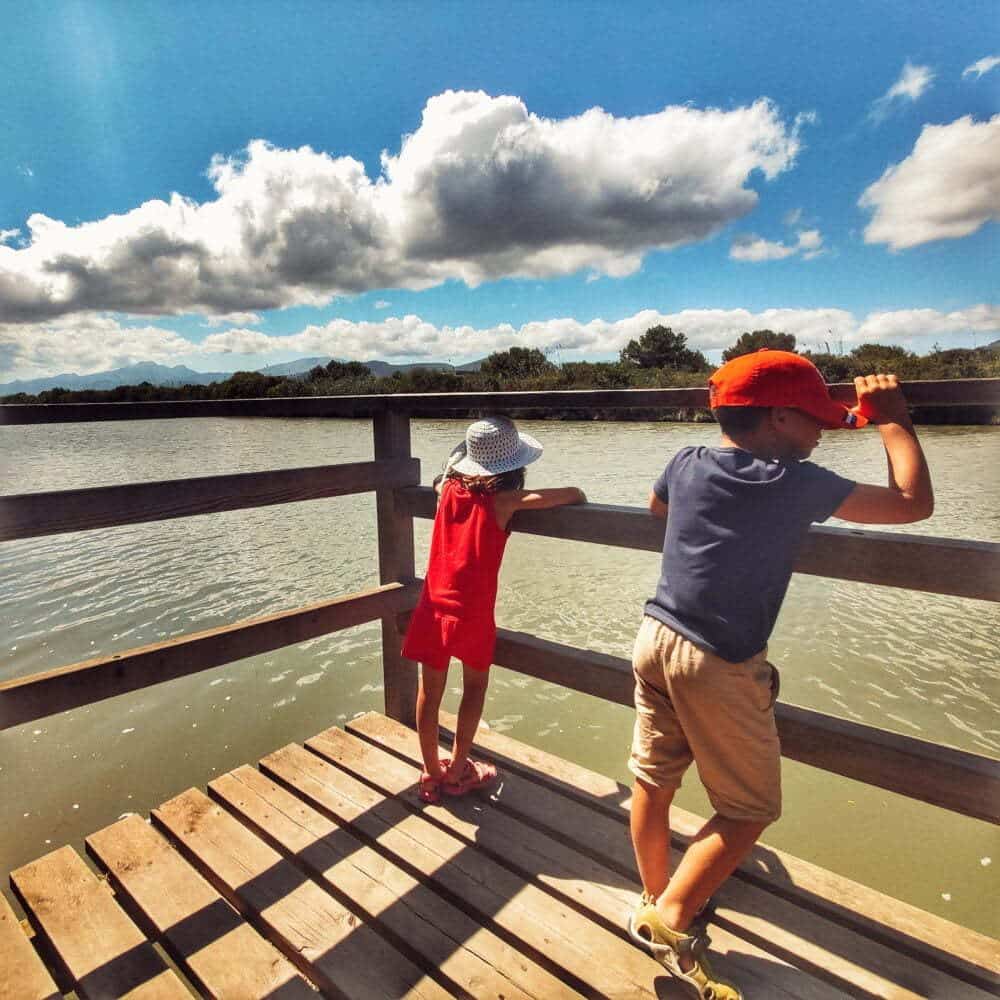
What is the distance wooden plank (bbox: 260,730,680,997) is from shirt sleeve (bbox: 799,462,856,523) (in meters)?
1.23

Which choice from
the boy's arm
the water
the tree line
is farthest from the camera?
the tree line

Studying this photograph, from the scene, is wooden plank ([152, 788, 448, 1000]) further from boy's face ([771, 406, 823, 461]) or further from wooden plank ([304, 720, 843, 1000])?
boy's face ([771, 406, 823, 461])

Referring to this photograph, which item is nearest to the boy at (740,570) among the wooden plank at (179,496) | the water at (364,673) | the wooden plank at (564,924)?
the wooden plank at (564,924)

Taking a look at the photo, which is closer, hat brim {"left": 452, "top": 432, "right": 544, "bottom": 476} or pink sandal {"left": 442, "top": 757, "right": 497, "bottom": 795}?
hat brim {"left": 452, "top": 432, "right": 544, "bottom": 476}

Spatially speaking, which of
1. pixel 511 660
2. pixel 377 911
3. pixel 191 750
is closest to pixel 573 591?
pixel 191 750

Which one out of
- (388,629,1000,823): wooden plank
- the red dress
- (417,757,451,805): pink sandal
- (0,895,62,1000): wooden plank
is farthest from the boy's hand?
(0,895,62,1000): wooden plank

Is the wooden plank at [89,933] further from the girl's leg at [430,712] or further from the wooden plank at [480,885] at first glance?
the girl's leg at [430,712]

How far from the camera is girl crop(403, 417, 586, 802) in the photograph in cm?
223

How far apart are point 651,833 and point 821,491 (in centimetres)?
98

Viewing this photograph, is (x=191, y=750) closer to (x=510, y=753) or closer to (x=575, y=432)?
(x=510, y=753)

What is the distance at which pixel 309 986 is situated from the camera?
1.75 metres

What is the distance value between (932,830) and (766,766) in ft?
7.34

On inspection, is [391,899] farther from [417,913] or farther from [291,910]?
[291,910]

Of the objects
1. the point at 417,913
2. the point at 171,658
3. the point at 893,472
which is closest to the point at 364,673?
the point at 171,658
